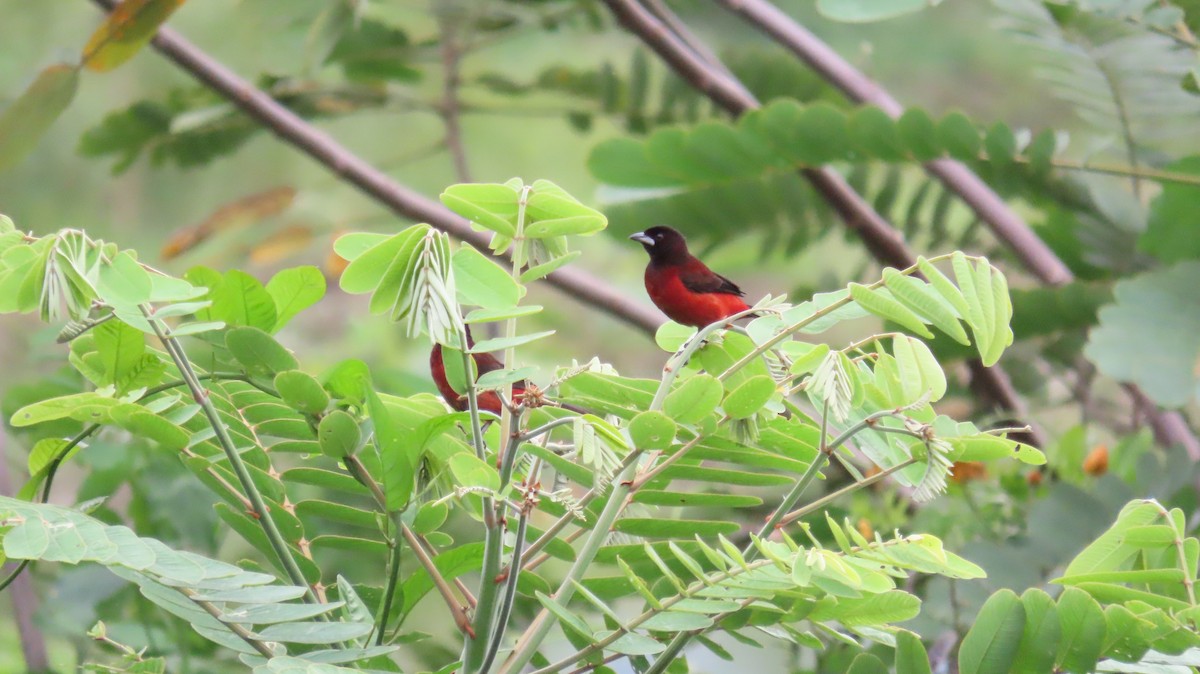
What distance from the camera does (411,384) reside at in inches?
100

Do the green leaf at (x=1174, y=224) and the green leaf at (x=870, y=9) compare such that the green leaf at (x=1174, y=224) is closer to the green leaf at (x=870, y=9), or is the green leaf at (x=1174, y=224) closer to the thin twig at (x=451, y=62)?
the green leaf at (x=870, y=9)

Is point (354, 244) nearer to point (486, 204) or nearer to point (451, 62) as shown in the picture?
point (486, 204)

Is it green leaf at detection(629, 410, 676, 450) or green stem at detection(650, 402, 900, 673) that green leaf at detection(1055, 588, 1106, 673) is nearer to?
green stem at detection(650, 402, 900, 673)

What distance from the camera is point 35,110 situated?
2098 mm

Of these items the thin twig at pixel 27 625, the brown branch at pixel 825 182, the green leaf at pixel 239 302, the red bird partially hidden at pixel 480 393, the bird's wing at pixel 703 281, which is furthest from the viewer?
the bird's wing at pixel 703 281

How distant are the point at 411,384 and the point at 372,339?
2.56m

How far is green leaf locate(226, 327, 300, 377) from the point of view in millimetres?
1017

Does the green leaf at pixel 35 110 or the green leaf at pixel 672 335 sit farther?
the green leaf at pixel 35 110

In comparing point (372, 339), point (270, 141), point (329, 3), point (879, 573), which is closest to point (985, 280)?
point (879, 573)

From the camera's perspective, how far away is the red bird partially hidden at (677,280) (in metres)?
2.79

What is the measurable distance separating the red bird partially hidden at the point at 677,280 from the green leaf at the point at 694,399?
5.82ft

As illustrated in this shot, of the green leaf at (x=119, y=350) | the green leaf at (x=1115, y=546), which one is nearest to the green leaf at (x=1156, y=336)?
the green leaf at (x=1115, y=546)

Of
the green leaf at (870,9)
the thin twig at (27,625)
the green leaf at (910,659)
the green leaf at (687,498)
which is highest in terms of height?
the green leaf at (870,9)

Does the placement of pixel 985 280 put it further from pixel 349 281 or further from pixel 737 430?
pixel 349 281
